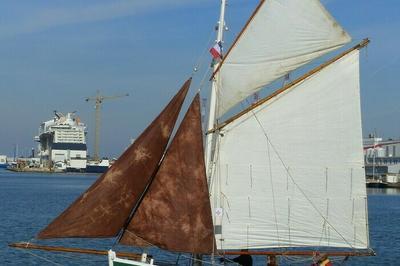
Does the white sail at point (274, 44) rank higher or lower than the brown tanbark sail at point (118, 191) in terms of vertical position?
higher

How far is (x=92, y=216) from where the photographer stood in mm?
22422

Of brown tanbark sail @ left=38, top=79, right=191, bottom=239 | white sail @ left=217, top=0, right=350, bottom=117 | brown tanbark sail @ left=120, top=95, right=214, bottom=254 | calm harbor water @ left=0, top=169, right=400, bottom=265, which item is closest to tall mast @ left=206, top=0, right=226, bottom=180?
white sail @ left=217, top=0, right=350, bottom=117

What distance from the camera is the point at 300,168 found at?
83.4 feet

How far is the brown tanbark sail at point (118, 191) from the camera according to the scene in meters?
22.4

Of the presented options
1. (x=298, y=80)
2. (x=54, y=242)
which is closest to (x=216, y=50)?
(x=298, y=80)

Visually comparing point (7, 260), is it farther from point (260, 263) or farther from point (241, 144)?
point (241, 144)

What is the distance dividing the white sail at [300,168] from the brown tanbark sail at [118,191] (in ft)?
9.12

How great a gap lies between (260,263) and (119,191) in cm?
1519

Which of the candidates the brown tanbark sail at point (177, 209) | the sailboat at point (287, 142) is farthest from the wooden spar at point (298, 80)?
the brown tanbark sail at point (177, 209)

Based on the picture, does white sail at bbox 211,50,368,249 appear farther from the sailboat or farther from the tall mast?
the tall mast

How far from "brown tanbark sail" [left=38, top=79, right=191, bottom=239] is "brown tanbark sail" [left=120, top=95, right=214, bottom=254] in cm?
32

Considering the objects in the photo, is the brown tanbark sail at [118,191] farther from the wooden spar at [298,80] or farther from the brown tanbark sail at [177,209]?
the wooden spar at [298,80]

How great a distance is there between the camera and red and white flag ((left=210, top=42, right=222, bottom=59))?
25016mm

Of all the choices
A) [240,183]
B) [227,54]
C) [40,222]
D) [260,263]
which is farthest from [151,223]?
[40,222]
